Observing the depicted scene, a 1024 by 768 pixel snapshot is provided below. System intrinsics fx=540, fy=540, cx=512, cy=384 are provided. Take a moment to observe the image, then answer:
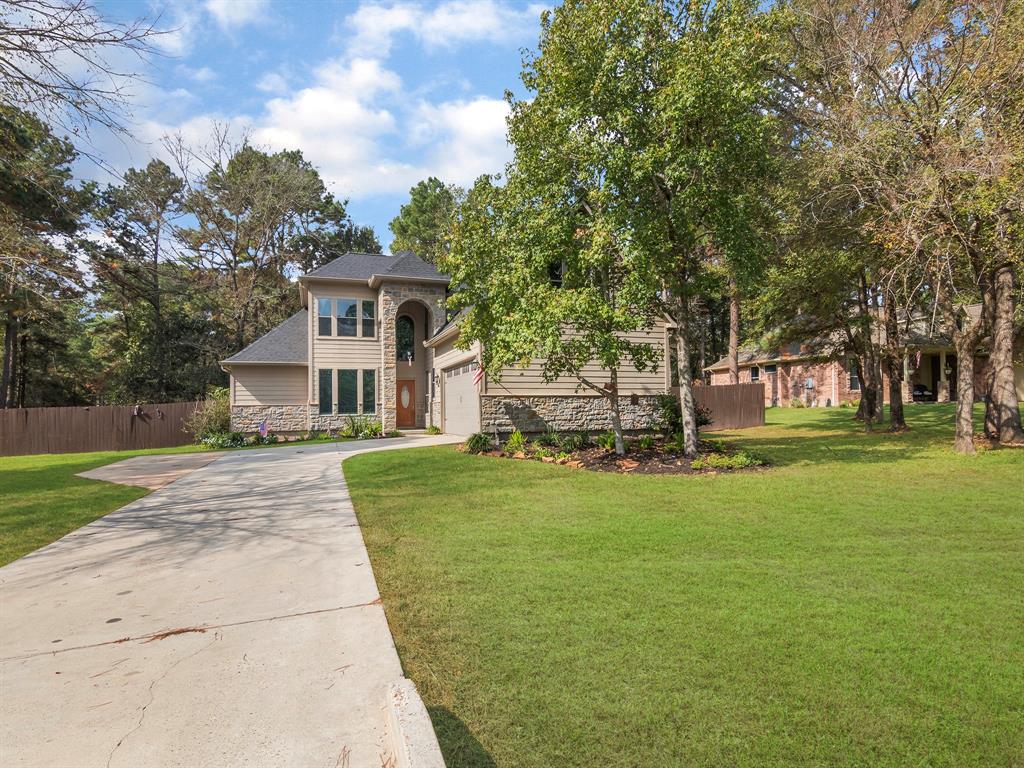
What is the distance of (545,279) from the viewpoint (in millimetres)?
11016

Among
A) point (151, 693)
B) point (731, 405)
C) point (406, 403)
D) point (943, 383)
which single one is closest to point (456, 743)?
point (151, 693)

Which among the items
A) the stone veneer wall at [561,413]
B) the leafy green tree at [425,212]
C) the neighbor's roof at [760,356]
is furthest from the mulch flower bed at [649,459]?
the leafy green tree at [425,212]

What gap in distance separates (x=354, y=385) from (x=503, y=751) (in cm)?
1950

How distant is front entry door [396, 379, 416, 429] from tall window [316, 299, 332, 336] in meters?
3.52

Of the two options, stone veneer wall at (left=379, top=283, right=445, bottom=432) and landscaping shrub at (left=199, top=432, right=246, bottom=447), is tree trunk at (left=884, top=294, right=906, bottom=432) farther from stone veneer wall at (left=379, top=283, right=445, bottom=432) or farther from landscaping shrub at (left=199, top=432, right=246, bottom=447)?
landscaping shrub at (left=199, top=432, right=246, bottom=447)

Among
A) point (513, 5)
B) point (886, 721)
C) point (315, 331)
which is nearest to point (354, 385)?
point (315, 331)

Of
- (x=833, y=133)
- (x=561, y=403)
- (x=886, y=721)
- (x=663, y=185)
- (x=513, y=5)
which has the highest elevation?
(x=513, y=5)

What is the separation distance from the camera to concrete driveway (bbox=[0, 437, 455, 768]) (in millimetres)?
Result: 2246

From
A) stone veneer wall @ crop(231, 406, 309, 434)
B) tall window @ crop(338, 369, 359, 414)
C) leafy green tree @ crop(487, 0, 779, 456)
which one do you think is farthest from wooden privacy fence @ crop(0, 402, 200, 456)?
leafy green tree @ crop(487, 0, 779, 456)

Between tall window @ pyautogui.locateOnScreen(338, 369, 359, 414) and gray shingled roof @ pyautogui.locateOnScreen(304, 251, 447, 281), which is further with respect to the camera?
tall window @ pyautogui.locateOnScreen(338, 369, 359, 414)

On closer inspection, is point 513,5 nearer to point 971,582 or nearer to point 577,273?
point 577,273

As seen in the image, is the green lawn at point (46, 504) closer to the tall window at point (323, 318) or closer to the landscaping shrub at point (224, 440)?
the landscaping shrub at point (224, 440)

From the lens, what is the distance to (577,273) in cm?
1090

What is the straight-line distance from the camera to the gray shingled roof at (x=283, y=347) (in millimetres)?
19969
